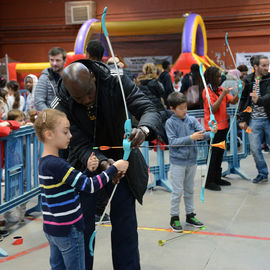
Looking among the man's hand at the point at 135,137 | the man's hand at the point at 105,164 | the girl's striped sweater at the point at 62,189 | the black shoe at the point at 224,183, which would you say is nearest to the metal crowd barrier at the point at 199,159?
the black shoe at the point at 224,183

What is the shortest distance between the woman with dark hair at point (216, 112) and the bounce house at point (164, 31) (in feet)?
17.9

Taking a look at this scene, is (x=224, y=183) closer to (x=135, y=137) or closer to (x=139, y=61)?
(x=135, y=137)

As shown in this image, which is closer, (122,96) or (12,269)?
(122,96)

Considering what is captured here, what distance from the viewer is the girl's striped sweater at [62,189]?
2143 millimetres

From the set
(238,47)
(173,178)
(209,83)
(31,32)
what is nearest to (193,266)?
(173,178)

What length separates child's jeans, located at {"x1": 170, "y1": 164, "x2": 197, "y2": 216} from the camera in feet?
12.7

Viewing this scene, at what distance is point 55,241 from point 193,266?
136 cm

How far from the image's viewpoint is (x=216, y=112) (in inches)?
205

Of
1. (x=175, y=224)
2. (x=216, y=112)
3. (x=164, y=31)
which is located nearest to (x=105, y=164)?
(x=175, y=224)

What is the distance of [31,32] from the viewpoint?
685 inches

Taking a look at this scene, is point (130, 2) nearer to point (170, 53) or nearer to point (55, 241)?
point (170, 53)

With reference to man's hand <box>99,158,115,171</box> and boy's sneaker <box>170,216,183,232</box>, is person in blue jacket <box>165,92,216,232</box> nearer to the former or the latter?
boy's sneaker <box>170,216,183,232</box>

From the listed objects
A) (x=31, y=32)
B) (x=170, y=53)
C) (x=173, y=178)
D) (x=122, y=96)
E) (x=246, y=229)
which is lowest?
(x=246, y=229)

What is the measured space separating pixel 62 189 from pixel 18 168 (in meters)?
1.99
